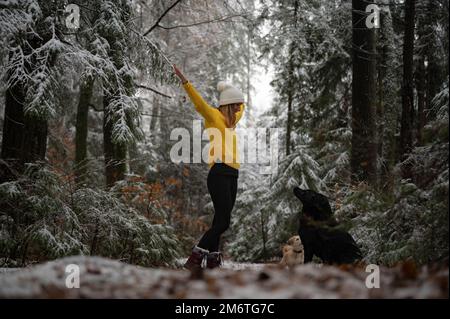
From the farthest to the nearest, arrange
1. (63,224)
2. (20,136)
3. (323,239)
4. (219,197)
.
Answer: (20,136) → (63,224) → (219,197) → (323,239)

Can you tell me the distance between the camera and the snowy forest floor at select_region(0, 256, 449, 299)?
234 cm

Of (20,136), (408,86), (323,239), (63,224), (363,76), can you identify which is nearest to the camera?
(323,239)

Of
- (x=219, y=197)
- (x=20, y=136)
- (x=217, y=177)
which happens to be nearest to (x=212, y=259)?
(x=219, y=197)

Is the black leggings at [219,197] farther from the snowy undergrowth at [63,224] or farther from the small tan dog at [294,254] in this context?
the snowy undergrowth at [63,224]

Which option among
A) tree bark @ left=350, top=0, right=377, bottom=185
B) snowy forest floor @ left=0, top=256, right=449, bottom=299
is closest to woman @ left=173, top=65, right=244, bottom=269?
snowy forest floor @ left=0, top=256, right=449, bottom=299

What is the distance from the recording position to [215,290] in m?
2.50

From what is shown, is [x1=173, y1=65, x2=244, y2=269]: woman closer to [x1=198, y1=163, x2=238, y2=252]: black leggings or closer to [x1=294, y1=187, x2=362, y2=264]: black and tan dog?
[x1=198, y1=163, x2=238, y2=252]: black leggings

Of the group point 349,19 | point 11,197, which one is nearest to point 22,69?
point 11,197

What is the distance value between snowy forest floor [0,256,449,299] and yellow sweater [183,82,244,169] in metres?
2.19

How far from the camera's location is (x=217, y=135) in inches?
195

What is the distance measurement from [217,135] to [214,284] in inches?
101

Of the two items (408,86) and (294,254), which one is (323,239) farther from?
(408,86)

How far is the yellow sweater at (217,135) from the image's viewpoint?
4902 millimetres

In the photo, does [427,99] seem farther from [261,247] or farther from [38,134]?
[38,134]
